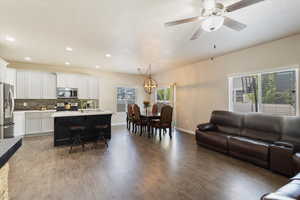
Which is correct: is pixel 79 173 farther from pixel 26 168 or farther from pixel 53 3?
pixel 53 3

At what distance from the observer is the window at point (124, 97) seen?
25.1 ft

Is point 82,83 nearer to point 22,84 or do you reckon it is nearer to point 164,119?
point 22,84

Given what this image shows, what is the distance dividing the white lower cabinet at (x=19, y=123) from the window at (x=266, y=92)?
703 cm

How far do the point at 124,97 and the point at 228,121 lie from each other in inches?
210

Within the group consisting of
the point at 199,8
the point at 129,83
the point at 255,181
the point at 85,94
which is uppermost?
the point at 199,8

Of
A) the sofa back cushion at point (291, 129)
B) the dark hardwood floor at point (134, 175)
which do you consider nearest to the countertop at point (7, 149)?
the dark hardwood floor at point (134, 175)

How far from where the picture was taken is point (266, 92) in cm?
374

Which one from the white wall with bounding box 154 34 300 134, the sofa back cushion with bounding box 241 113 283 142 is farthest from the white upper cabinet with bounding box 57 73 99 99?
the sofa back cushion with bounding box 241 113 283 142

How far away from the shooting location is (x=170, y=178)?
8.07 ft

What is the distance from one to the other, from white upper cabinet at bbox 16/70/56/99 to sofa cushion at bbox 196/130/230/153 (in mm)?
5779

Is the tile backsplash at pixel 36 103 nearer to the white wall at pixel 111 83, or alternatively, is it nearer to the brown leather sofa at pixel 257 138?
the white wall at pixel 111 83

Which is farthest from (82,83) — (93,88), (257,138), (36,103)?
(257,138)

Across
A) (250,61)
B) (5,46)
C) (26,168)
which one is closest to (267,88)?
(250,61)

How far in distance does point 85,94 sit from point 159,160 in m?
4.75
